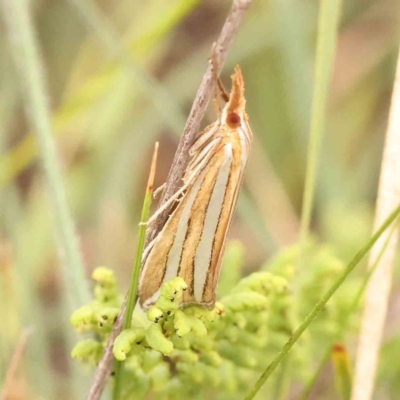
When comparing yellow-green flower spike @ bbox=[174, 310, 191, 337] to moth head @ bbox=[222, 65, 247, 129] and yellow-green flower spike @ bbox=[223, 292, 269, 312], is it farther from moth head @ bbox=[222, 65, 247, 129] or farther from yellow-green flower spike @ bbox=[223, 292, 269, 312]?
moth head @ bbox=[222, 65, 247, 129]

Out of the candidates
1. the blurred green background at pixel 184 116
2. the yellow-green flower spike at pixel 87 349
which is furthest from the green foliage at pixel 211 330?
the blurred green background at pixel 184 116

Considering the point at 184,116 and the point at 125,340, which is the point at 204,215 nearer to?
the point at 125,340

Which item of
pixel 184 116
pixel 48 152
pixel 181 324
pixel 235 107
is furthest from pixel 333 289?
pixel 184 116

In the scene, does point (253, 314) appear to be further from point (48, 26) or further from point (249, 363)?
point (48, 26)

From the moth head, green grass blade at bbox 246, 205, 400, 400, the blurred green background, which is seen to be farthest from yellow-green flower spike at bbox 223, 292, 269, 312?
the blurred green background

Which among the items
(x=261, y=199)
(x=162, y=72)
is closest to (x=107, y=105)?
(x=162, y=72)
